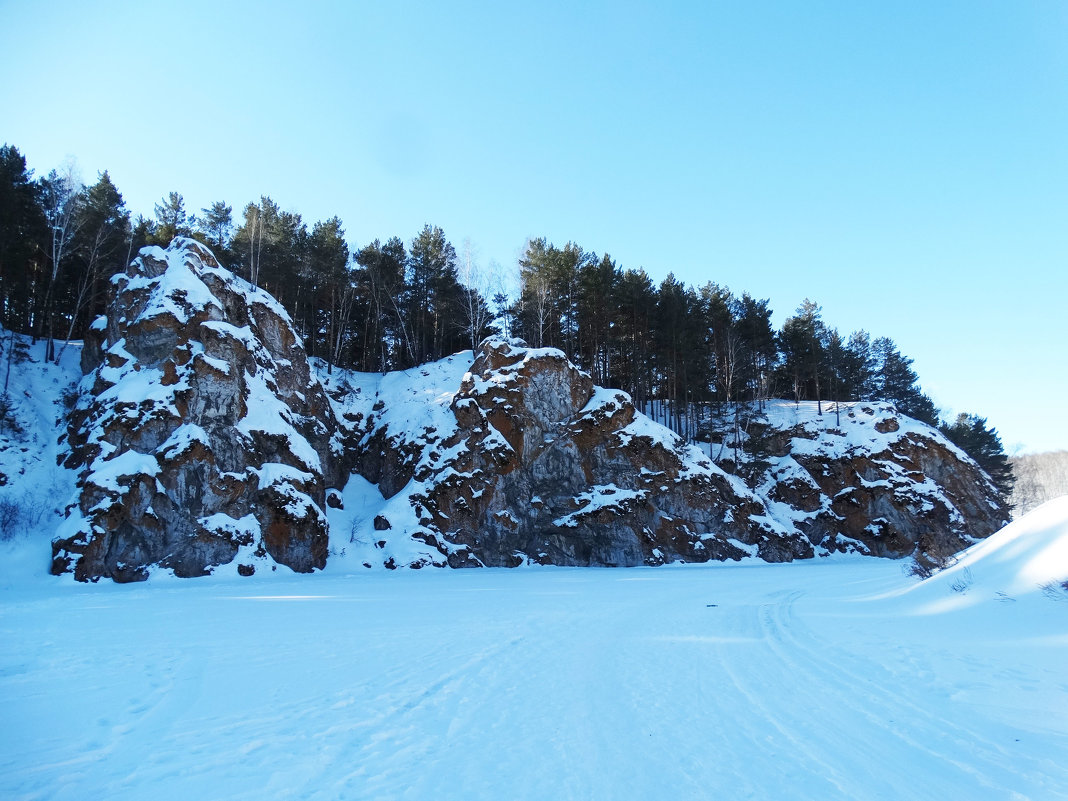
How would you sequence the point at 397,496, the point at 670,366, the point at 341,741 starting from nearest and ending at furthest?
the point at 341,741 < the point at 397,496 < the point at 670,366

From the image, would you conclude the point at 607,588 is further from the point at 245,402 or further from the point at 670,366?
the point at 670,366

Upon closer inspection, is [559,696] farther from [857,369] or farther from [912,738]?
[857,369]

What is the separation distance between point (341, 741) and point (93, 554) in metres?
21.7

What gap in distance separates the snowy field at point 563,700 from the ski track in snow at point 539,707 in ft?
0.11

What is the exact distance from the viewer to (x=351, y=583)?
20.5m

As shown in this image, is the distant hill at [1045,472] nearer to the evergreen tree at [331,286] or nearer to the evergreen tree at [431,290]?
the evergreen tree at [431,290]

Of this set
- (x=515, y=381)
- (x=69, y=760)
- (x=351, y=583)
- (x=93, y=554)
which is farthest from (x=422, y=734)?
(x=515, y=381)

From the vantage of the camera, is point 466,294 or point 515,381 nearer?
point 515,381

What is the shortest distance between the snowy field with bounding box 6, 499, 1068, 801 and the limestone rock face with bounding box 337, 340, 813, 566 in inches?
728

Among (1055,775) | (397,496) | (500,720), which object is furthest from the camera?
(397,496)

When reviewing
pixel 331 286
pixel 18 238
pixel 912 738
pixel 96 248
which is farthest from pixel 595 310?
pixel 912 738

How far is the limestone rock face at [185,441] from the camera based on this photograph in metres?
21.4

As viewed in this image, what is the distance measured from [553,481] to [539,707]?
27.9 m

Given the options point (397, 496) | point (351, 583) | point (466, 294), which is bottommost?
point (351, 583)
